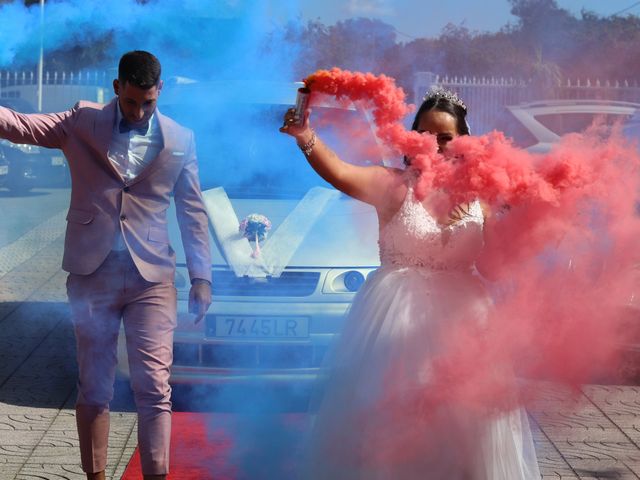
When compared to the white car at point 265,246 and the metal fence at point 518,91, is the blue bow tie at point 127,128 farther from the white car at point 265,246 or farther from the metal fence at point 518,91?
the metal fence at point 518,91

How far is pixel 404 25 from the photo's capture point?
4.87 meters

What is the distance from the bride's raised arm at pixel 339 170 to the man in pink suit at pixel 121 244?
0.70 metres

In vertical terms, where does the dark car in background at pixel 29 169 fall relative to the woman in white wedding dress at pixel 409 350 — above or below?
below

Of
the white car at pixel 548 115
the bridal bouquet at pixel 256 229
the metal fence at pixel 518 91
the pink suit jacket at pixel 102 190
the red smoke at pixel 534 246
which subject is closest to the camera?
the red smoke at pixel 534 246

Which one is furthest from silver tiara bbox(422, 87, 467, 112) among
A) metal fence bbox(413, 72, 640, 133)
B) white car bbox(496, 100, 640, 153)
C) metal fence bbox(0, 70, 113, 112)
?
metal fence bbox(413, 72, 640, 133)

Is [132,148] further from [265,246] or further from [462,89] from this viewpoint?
[462,89]

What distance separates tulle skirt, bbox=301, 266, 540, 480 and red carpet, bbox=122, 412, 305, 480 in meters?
0.81

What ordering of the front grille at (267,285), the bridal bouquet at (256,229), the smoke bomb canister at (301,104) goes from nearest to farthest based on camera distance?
the smoke bomb canister at (301,104) < the front grille at (267,285) < the bridal bouquet at (256,229)

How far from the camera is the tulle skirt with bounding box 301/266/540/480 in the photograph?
12.0 feet

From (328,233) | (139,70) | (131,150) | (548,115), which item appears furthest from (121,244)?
(548,115)

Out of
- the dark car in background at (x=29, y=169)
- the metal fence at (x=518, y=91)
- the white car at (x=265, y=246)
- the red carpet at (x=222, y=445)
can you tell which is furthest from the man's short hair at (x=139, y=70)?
the dark car in background at (x=29, y=169)

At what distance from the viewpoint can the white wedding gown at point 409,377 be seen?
366 cm

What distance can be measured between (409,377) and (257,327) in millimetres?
1560

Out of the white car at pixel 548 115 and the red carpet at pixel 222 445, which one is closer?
the red carpet at pixel 222 445
